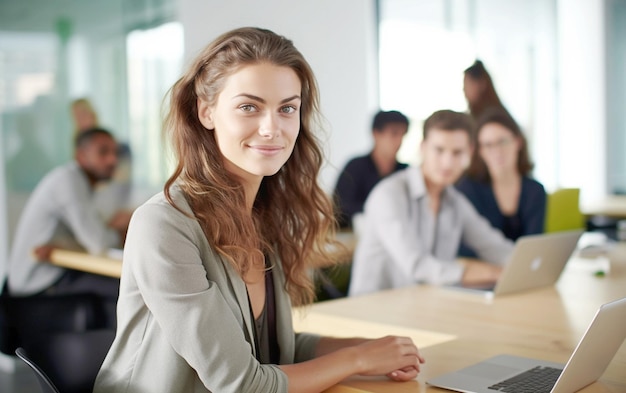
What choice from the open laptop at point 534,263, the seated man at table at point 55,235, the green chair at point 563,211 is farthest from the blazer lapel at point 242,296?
Answer: the green chair at point 563,211

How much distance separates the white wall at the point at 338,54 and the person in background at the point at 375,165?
0.82 metres

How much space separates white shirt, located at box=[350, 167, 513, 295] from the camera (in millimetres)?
3533

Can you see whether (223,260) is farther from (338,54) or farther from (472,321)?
(338,54)

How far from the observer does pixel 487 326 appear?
7.59ft

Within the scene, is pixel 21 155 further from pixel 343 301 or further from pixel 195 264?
pixel 195 264

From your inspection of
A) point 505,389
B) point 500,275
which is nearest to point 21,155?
point 500,275

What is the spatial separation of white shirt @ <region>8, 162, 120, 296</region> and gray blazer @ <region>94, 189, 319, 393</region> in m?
2.96

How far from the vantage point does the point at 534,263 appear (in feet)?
9.30

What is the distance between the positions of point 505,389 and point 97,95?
4089mm

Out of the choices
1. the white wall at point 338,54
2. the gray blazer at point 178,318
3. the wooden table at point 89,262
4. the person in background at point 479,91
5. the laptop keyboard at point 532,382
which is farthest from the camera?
→ the white wall at point 338,54

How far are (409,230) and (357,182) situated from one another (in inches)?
77.2

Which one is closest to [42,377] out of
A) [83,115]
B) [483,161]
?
[83,115]

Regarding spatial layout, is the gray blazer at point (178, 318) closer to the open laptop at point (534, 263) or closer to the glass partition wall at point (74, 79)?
the open laptop at point (534, 263)

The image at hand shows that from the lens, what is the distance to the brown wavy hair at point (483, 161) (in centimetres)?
497
